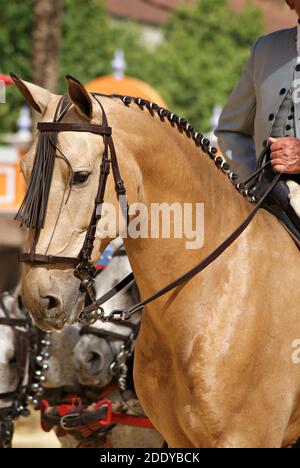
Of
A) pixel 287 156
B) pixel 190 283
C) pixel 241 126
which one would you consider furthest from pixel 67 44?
pixel 190 283

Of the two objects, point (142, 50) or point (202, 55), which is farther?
point (202, 55)

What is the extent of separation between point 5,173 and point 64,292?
12.8m

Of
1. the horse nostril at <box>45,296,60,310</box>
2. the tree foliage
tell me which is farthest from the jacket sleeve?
the tree foliage

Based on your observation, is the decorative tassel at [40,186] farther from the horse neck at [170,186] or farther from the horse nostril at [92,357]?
the horse nostril at [92,357]

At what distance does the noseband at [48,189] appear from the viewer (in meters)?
3.46

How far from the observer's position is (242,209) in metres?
4.00

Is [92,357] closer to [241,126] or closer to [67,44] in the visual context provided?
[241,126]

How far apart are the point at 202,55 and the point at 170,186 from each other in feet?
80.9

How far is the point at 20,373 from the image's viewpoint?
18.1ft

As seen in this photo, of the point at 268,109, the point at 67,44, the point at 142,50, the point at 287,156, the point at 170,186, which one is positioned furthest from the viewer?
the point at 142,50

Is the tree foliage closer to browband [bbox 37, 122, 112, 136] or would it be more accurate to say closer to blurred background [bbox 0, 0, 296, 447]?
blurred background [bbox 0, 0, 296, 447]

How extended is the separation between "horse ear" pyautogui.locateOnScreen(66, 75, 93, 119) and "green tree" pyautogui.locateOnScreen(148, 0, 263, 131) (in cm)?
2190

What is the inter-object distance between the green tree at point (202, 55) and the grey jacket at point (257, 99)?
20.6m
